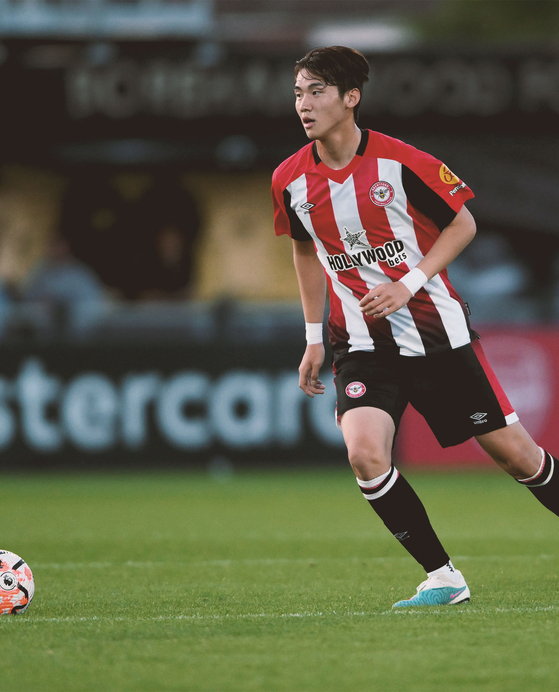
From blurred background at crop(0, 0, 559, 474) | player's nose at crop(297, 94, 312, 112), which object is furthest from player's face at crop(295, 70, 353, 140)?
blurred background at crop(0, 0, 559, 474)

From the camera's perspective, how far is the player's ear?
4520 mm

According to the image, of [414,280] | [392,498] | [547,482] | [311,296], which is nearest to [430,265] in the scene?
[414,280]

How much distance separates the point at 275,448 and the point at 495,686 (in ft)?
25.4

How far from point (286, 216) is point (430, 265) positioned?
70 centimetres

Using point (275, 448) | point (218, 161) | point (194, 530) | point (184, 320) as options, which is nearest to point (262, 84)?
point (218, 161)

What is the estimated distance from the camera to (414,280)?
14.2 feet

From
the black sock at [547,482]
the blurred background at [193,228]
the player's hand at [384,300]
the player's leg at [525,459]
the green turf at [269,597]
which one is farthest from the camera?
the blurred background at [193,228]

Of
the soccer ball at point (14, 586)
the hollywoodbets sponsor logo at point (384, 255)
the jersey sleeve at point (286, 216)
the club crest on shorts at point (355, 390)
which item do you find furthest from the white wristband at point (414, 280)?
the soccer ball at point (14, 586)

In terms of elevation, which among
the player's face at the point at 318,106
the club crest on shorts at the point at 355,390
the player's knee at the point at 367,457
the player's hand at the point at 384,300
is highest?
the player's face at the point at 318,106

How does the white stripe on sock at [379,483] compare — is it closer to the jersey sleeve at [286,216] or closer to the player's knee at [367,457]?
the player's knee at [367,457]

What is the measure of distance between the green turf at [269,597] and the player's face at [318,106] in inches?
73.2

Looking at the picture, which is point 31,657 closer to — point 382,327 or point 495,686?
point 495,686

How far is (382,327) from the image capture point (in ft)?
15.1

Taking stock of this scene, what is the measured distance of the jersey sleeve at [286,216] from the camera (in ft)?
15.5
